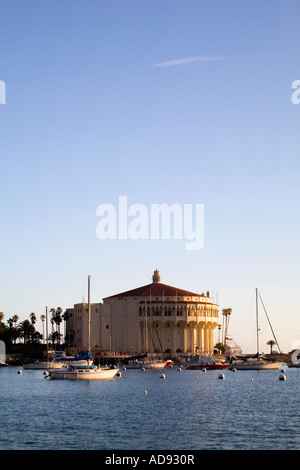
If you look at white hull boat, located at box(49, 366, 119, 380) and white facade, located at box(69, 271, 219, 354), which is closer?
white hull boat, located at box(49, 366, 119, 380)

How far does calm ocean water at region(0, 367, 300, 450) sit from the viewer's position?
3703cm

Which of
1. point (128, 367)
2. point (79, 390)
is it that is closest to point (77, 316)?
point (128, 367)

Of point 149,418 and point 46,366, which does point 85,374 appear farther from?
point 46,366

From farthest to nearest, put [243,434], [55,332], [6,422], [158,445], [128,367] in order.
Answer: [55,332], [128,367], [6,422], [243,434], [158,445]

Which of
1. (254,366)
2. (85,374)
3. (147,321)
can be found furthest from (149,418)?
(147,321)

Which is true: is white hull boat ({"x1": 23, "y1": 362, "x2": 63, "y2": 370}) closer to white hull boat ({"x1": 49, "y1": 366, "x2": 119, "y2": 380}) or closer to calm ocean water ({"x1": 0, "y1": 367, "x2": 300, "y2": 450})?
white hull boat ({"x1": 49, "y1": 366, "x2": 119, "y2": 380})

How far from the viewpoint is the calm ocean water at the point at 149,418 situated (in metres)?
37.0

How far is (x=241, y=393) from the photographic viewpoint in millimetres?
72312

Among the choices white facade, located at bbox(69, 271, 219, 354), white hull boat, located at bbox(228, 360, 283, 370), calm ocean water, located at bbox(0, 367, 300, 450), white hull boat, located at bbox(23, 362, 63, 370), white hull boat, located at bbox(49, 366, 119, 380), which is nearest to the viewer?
calm ocean water, located at bbox(0, 367, 300, 450)

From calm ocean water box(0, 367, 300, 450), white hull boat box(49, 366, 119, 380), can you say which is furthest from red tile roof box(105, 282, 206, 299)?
calm ocean water box(0, 367, 300, 450)

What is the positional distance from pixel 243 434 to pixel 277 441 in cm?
294

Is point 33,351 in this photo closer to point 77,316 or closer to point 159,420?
point 77,316

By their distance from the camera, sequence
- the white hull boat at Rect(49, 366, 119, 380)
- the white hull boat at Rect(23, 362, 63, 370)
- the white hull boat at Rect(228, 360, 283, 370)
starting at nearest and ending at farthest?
the white hull boat at Rect(49, 366, 119, 380)
the white hull boat at Rect(23, 362, 63, 370)
the white hull boat at Rect(228, 360, 283, 370)

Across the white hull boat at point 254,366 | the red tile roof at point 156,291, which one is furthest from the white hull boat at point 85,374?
the red tile roof at point 156,291
